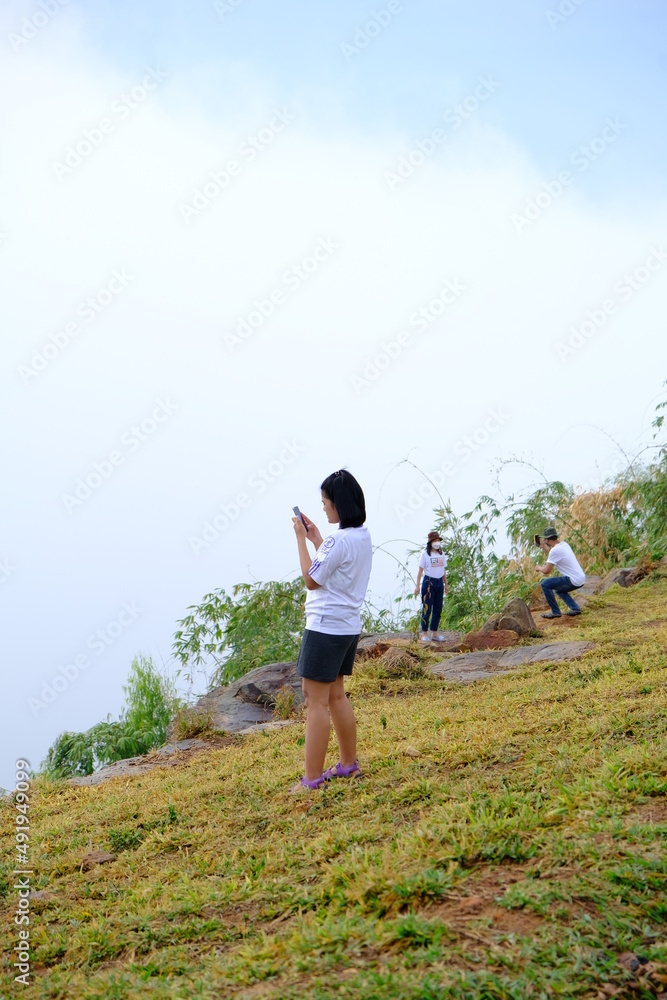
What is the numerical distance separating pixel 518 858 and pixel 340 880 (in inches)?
26.5

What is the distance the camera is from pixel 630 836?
3.14 meters

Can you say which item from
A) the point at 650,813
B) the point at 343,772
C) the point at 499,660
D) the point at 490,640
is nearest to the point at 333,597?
the point at 343,772

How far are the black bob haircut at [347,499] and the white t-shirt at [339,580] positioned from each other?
0.05 meters

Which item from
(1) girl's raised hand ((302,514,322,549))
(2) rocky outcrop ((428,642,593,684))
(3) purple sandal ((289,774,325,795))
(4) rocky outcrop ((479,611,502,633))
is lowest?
(3) purple sandal ((289,774,325,795))

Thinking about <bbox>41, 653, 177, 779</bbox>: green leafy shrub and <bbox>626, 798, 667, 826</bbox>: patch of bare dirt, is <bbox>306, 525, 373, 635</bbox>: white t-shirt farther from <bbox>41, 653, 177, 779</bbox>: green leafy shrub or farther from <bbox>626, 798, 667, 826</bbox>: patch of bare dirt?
<bbox>41, 653, 177, 779</bbox>: green leafy shrub

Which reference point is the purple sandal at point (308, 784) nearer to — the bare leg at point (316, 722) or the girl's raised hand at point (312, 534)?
the bare leg at point (316, 722)

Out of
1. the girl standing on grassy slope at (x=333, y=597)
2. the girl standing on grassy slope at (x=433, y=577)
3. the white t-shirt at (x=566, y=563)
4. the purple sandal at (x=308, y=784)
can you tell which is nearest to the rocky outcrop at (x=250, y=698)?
the girl standing on grassy slope at (x=433, y=577)

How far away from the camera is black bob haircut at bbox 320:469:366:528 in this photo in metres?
4.36

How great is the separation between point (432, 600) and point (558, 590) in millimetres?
1616

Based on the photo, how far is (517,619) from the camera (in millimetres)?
9844

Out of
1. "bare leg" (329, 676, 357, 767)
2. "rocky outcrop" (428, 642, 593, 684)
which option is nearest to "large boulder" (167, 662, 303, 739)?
"rocky outcrop" (428, 642, 593, 684)

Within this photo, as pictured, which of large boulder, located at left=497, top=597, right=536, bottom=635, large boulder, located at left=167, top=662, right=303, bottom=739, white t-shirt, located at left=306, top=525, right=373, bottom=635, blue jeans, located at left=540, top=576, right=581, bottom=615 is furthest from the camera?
blue jeans, located at left=540, top=576, right=581, bottom=615

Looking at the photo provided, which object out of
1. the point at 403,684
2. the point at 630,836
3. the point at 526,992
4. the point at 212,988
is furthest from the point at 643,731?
the point at 403,684

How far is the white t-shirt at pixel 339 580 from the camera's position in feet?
14.0
